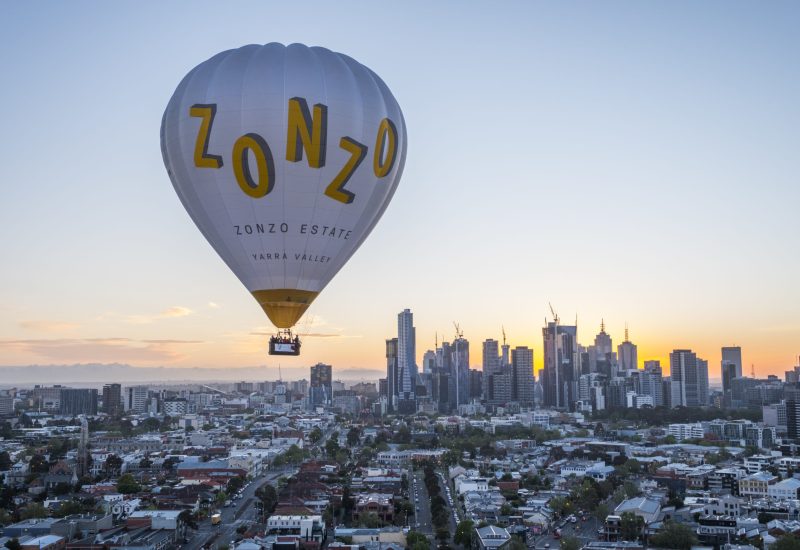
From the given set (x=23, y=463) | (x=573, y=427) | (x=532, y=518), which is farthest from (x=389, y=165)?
(x=573, y=427)

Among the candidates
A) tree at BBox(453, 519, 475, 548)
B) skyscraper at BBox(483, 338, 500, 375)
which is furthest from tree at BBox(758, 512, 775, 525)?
skyscraper at BBox(483, 338, 500, 375)

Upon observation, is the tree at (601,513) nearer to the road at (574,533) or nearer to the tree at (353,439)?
the road at (574,533)

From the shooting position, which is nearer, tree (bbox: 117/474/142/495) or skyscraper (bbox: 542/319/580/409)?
tree (bbox: 117/474/142/495)

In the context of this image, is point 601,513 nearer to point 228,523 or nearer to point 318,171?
point 228,523

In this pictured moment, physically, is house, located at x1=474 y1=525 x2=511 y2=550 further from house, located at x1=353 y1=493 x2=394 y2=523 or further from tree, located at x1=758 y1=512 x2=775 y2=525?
tree, located at x1=758 y1=512 x2=775 y2=525

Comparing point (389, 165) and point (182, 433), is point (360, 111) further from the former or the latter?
point (182, 433)

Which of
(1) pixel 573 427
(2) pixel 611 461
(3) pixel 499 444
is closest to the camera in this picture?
(2) pixel 611 461
